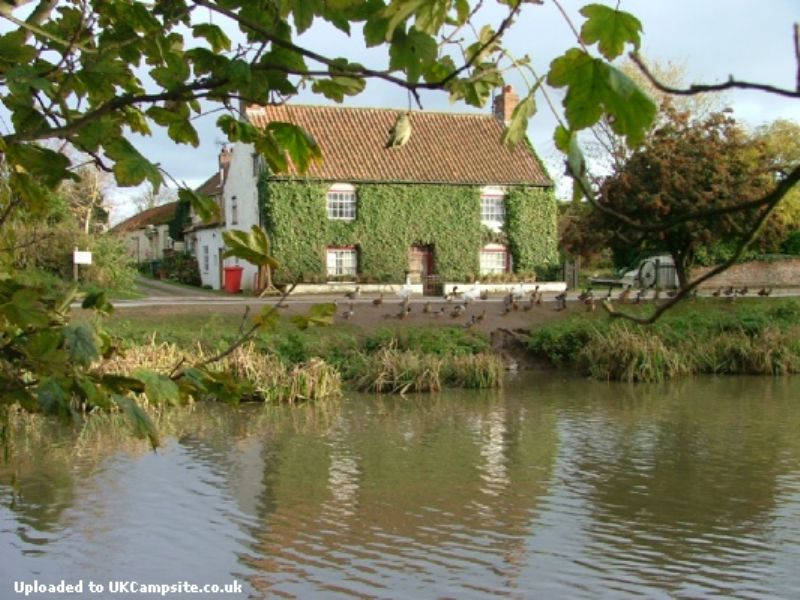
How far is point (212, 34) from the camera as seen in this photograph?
2.93 m

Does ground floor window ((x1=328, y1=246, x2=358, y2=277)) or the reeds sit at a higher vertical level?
ground floor window ((x1=328, y1=246, x2=358, y2=277))

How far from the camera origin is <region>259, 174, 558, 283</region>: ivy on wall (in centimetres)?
3494

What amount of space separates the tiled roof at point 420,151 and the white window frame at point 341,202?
0.40 meters

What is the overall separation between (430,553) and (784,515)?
3.60 metres

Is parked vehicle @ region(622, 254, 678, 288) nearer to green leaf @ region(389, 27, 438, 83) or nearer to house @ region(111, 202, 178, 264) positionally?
house @ region(111, 202, 178, 264)

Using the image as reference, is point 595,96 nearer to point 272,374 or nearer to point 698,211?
point 698,211

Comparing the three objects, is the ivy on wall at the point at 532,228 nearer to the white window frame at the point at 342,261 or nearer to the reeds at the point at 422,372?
the white window frame at the point at 342,261

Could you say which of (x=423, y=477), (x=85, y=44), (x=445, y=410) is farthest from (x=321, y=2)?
(x=445, y=410)

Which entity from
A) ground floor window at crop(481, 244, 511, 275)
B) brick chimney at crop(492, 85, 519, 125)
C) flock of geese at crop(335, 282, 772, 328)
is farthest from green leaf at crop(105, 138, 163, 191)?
ground floor window at crop(481, 244, 511, 275)

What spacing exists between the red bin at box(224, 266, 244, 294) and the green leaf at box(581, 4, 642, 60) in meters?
35.8

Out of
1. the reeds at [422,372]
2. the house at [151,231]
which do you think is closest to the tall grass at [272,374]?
the reeds at [422,372]

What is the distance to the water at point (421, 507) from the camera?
24.1 feet

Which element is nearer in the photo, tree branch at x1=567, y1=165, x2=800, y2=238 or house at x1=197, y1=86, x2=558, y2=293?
tree branch at x1=567, y1=165, x2=800, y2=238

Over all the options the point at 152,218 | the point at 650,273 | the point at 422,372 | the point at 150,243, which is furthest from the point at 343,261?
the point at 150,243
